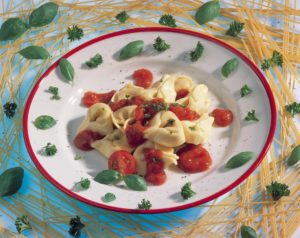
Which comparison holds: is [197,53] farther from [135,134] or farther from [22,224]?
[22,224]

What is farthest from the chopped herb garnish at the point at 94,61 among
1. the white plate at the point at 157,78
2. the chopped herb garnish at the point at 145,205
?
the chopped herb garnish at the point at 145,205

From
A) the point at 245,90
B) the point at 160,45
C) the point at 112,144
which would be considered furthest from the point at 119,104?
the point at 245,90

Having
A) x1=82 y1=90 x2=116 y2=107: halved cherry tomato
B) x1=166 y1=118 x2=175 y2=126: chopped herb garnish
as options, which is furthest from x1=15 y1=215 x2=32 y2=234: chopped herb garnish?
x1=166 y1=118 x2=175 y2=126: chopped herb garnish

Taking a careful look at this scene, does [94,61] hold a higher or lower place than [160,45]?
lower

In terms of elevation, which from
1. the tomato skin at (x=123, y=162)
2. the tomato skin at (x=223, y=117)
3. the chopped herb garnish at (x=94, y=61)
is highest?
the chopped herb garnish at (x=94, y=61)

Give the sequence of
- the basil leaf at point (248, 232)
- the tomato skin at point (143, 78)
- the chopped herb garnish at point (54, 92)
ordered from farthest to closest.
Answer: the tomato skin at point (143, 78) → the chopped herb garnish at point (54, 92) → the basil leaf at point (248, 232)

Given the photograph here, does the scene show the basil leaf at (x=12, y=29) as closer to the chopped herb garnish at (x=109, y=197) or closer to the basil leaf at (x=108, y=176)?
the basil leaf at (x=108, y=176)

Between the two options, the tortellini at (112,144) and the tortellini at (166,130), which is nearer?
the tortellini at (166,130)
